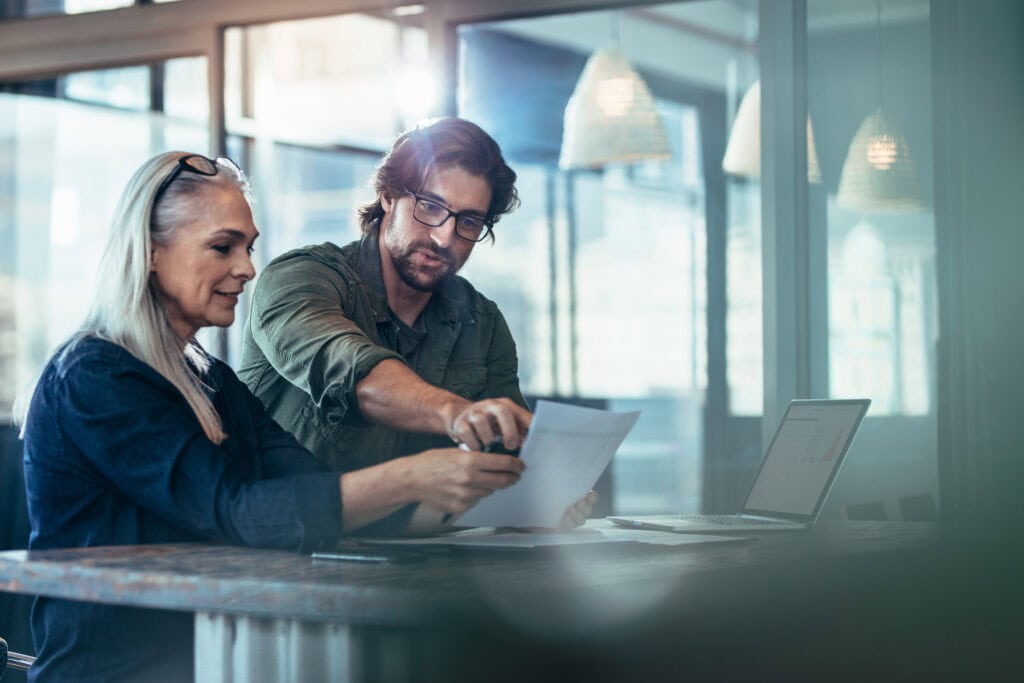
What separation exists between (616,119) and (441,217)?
298 centimetres

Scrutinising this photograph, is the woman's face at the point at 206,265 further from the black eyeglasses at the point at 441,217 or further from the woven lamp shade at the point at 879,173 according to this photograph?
the woven lamp shade at the point at 879,173

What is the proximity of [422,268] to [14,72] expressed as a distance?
3112 mm

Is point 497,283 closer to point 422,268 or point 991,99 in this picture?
point 991,99

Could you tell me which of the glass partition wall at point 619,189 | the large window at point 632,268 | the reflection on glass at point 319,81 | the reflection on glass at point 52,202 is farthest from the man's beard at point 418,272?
the large window at point 632,268

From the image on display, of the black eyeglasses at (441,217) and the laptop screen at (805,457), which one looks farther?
the black eyeglasses at (441,217)

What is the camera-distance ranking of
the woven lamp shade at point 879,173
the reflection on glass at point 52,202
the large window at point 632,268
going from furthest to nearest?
the large window at point 632,268
the reflection on glass at point 52,202
the woven lamp shade at point 879,173

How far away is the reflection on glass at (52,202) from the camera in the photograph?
5055mm

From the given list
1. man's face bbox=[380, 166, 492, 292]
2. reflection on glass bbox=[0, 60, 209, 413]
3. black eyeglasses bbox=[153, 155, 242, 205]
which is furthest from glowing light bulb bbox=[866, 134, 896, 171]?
reflection on glass bbox=[0, 60, 209, 413]

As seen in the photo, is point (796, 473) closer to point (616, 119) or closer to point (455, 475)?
point (455, 475)

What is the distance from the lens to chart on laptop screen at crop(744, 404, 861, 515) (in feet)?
7.51

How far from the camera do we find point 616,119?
5.30 m

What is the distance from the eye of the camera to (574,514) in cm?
216

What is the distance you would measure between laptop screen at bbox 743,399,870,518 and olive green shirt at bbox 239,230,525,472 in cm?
57

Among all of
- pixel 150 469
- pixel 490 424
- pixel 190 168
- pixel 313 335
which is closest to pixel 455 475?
pixel 490 424
